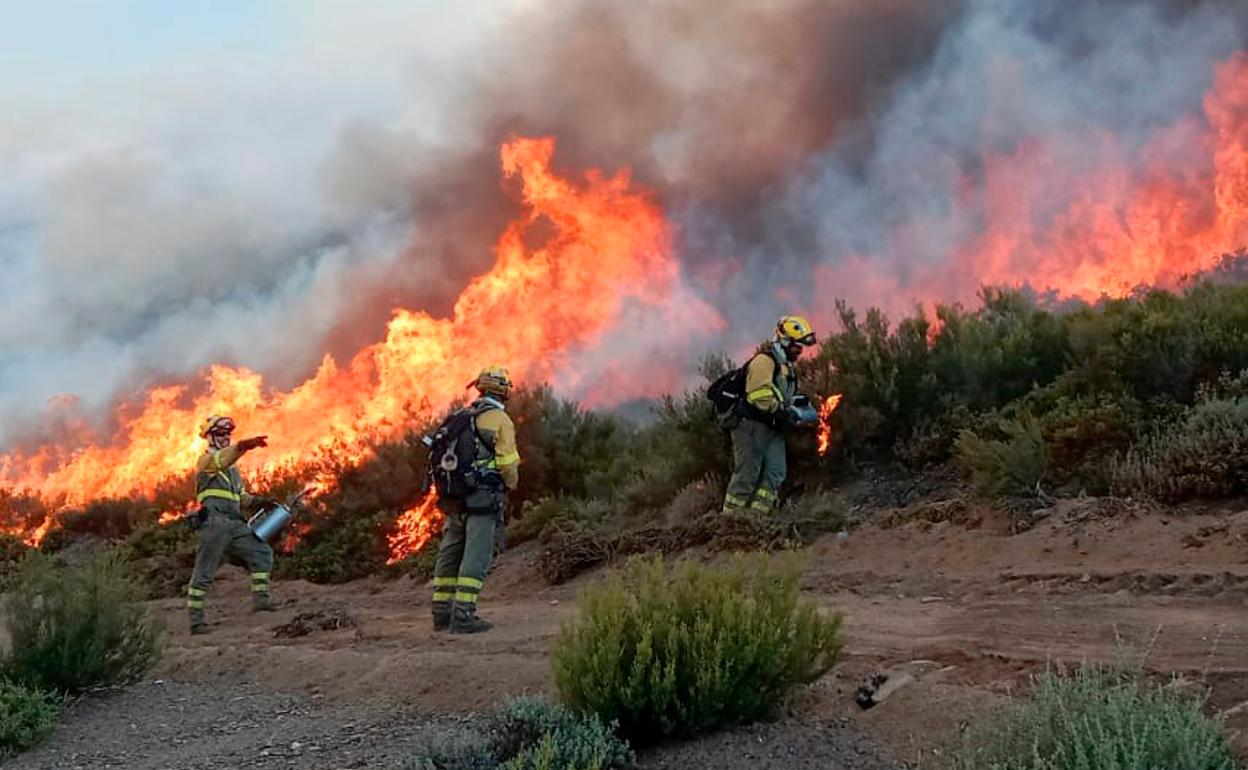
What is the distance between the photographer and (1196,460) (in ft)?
32.4

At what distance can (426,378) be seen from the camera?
22641 millimetres

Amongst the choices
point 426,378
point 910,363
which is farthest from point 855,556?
point 426,378

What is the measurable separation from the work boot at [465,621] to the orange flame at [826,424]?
5409 mm

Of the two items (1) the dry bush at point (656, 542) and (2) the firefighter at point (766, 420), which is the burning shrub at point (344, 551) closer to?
(1) the dry bush at point (656, 542)

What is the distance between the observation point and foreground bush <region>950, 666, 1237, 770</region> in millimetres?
3979

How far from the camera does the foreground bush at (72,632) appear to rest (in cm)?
916

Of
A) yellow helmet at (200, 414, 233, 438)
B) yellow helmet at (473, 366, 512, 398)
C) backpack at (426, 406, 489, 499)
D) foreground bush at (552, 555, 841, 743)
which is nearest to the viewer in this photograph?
foreground bush at (552, 555, 841, 743)

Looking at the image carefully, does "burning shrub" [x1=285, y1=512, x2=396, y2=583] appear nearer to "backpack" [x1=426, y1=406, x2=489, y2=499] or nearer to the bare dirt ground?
the bare dirt ground

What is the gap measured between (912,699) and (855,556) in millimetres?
5227

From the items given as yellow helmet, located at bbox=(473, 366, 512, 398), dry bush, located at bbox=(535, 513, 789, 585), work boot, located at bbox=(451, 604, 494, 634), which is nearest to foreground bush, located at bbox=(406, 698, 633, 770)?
work boot, located at bbox=(451, 604, 494, 634)

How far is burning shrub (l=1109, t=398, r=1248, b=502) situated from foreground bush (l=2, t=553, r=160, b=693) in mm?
8418

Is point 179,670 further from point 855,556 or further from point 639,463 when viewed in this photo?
point 639,463

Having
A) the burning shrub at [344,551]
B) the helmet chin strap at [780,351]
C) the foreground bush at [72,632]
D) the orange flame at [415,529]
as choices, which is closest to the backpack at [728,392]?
the helmet chin strap at [780,351]

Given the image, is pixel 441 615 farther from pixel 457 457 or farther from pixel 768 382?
pixel 768 382
